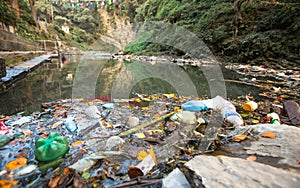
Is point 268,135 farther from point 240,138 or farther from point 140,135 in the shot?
point 140,135

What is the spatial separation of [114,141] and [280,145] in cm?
112

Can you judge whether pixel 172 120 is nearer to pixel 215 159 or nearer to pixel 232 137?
pixel 232 137

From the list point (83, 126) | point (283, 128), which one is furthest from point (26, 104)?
point (283, 128)

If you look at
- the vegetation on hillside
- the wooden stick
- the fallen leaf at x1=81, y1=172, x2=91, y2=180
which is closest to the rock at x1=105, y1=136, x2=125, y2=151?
the wooden stick

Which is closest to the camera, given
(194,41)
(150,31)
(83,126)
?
(83,126)

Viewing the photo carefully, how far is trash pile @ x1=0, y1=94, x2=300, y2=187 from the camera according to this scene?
39.4 inches

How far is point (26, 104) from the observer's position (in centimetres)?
240

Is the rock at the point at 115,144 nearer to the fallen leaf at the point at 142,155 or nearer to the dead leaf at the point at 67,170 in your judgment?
the fallen leaf at the point at 142,155

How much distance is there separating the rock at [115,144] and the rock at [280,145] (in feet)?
2.86

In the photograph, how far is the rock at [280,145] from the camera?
1.00 meters

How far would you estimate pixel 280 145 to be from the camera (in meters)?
1.14

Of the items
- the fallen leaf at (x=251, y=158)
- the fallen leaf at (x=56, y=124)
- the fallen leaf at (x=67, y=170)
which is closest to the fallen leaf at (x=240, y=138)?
the fallen leaf at (x=251, y=158)

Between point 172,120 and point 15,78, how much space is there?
3.73 metres

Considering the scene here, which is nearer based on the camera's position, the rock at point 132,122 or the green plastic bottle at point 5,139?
the green plastic bottle at point 5,139
